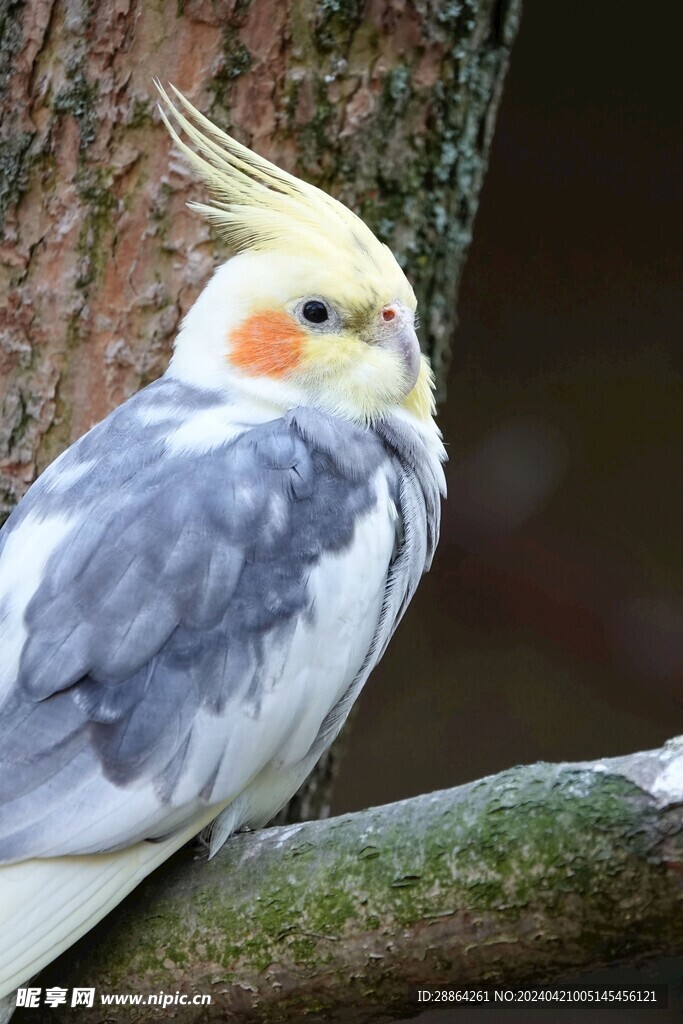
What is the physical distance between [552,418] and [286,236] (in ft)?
7.20

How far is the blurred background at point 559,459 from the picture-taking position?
3842 millimetres

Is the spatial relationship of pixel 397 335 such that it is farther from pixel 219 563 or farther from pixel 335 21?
pixel 335 21

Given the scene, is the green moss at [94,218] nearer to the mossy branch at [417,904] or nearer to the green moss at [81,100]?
the green moss at [81,100]

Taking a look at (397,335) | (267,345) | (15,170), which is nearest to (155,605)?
(267,345)

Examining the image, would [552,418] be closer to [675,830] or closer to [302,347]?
[302,347]

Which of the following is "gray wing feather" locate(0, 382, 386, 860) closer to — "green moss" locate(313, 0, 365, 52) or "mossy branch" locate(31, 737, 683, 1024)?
"mossy branch" locate(31, 737, 683, 1024)

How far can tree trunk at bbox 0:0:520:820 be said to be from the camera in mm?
2463

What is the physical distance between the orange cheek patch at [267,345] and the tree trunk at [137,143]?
1.37 feet

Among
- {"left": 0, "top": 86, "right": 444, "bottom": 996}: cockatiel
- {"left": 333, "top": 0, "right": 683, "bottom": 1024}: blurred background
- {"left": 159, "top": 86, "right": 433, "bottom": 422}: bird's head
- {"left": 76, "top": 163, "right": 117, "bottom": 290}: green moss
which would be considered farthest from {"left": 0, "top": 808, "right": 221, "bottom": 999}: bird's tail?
{"left": 333, "top": 0, "right": 683, "bottom": 1024}: blurred background

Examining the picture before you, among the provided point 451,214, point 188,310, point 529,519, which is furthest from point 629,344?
point 188,310

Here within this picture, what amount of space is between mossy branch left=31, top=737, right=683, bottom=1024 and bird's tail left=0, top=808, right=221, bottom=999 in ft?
0.32

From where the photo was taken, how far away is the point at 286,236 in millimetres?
2131

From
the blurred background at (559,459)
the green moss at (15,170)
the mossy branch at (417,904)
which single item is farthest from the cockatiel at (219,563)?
the blurred background at (559,459)

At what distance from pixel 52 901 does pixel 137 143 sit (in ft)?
5.33
